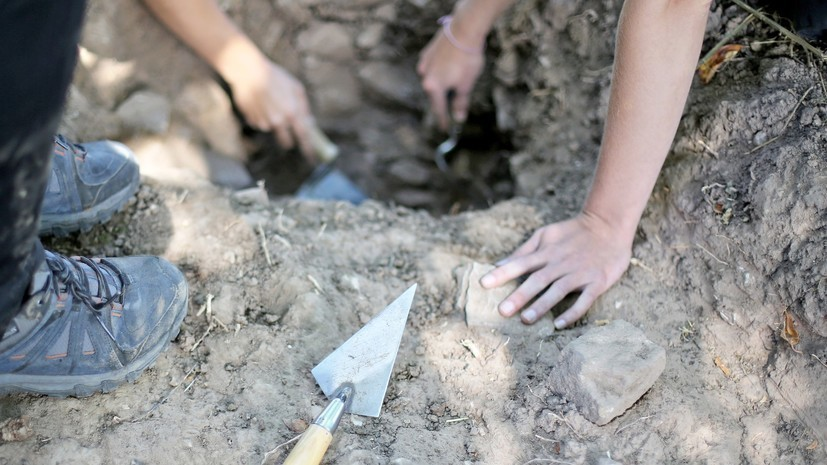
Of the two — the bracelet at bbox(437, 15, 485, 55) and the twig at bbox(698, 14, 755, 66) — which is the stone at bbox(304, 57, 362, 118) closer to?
the bracelet at bbox(437, 15, 485, 55)

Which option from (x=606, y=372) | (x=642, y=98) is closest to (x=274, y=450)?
(x=606, y=372)

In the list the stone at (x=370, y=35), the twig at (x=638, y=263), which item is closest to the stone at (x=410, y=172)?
the stone at (x=370, y=35)

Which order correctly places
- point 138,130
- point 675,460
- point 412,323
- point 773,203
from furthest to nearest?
point 138,130 → point 412,323 → point 773,203 → point 675,460

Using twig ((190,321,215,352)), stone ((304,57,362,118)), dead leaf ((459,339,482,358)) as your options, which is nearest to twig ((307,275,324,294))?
twig ((190,321,215,352))

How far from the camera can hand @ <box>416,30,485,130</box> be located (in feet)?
7.82

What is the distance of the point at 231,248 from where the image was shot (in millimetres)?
1761

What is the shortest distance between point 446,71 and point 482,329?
112 cm

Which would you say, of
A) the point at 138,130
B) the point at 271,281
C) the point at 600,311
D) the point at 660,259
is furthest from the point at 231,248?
the point at 660,259

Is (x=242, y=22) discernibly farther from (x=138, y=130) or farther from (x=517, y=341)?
(x=517, y=341)

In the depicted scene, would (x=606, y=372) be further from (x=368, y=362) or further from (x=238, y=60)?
(x=238, y=60)

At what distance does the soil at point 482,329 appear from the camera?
1424 mm

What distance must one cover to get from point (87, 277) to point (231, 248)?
38cm

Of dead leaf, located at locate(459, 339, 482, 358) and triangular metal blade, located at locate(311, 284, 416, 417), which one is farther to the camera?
dead leaf, located at locate(459, 339, 482, 358)

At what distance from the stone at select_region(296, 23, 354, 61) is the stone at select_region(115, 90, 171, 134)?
66 centimetres
